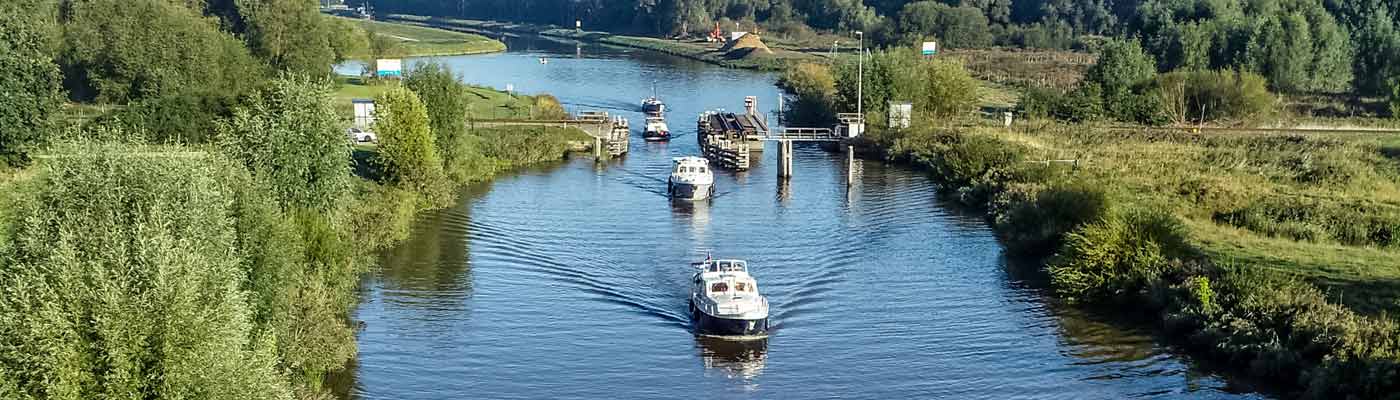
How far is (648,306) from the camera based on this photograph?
39719 mm

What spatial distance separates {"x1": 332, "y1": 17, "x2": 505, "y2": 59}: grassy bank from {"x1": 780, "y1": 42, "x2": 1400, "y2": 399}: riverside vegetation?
202 ft

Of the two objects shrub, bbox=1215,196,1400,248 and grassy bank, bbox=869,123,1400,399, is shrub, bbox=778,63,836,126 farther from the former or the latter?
shrub, bbox=1215,196,1400,248

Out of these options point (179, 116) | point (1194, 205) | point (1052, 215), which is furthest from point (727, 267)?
point (179, 116)

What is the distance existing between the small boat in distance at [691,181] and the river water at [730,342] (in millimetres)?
684

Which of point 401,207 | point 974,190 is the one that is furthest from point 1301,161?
point 401,207

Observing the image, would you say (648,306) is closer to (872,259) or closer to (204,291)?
(872,259)

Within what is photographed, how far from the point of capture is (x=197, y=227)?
83.8 ft

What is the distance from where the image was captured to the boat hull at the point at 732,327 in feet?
118

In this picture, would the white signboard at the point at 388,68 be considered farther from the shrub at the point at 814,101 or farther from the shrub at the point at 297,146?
the shrub at the point at 297,146

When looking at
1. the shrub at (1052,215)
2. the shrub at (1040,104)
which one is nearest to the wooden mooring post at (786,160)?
the shrub at (1052,215)

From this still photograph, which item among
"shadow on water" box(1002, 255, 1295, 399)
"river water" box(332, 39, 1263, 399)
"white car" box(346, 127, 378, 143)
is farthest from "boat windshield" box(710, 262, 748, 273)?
"white car" box(346, 127, 378, 143)

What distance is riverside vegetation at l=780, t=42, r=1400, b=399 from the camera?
32.7m

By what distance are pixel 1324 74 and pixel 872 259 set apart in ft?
190

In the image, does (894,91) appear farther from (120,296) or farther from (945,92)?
(120,296)
